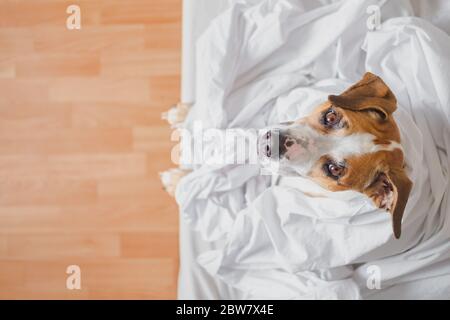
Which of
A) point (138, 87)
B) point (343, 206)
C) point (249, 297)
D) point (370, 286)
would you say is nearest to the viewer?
point (343, 206)

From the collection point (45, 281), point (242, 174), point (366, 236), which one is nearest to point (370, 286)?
point (366, 236)

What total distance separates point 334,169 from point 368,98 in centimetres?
20

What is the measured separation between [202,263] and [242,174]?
1.17ft

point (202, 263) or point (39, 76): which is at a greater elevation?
point (39, 76)

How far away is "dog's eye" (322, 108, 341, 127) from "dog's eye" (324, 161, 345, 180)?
98 mm

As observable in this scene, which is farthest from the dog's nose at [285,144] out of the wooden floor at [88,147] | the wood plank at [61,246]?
the wood plank at [61,246]

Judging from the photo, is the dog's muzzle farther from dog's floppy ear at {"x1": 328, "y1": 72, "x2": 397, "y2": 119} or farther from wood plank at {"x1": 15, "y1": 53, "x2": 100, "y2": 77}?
wood plank at {"x1": 15, "y1": 53, "x2": 100, "y2": 77}

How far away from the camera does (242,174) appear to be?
163 centimetres

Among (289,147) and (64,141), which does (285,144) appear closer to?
(289,147)

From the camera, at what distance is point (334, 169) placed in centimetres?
123

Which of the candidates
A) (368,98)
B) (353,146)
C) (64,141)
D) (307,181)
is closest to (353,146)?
(353,146)

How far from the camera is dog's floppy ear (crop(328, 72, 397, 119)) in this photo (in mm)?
1213

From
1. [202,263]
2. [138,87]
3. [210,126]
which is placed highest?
[138,87]

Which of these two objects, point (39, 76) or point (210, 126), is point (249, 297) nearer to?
point (210, 126)
